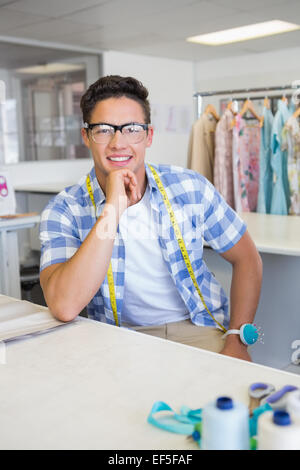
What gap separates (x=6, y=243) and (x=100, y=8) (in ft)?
6.13

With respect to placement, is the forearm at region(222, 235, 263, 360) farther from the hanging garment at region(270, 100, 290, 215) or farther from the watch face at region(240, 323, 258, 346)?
the hanging garment at region(270, 100, 290, 215)

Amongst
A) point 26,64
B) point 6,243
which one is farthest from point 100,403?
point 26,64

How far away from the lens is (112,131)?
146cm

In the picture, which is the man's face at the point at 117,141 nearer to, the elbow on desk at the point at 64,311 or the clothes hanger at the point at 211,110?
the elbow on desk at the point at 64,311

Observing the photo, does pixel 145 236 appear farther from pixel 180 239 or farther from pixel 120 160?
pixel 120 160

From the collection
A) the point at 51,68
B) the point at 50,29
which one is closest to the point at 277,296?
the point at 50,29

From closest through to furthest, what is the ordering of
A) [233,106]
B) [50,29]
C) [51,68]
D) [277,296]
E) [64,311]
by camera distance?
[64,311] < [277,296] < [233,106] < [50,29] < [51,68]

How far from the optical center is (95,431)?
31.6 inches

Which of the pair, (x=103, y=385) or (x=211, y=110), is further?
(x=211, y=110)

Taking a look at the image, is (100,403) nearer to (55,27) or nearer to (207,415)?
(207,415)

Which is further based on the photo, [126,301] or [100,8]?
[100,8]

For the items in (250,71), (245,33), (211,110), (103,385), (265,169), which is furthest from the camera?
(250,71)

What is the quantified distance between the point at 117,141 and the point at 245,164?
2059 millimetres

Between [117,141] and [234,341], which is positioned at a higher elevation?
[117,141]
